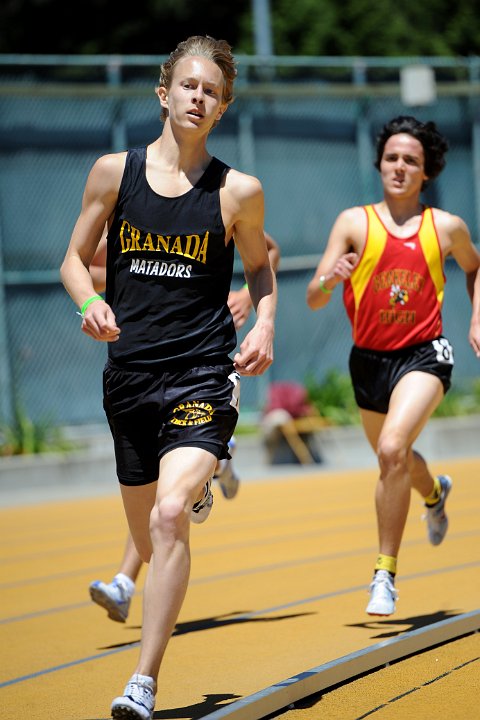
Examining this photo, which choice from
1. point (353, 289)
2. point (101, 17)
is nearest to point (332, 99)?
point (353, 289)

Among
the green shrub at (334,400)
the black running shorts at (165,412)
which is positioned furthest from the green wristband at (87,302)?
the green shrub at (334,400)

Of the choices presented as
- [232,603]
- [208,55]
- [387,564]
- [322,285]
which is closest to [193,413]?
[208,55]

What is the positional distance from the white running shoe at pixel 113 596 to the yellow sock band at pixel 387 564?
125 cm

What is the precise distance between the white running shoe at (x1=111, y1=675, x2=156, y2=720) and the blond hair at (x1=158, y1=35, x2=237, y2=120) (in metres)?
2.30

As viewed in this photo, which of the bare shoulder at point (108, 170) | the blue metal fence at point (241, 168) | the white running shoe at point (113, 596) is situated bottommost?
the white running shoe at point (113, 596)

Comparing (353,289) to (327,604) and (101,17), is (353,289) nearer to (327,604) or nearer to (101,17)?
(327,604)

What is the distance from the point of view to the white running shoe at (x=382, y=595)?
6.27m

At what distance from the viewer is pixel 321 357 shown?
18.7 meters

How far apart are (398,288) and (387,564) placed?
1.52 metres

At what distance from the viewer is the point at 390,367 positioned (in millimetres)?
7148

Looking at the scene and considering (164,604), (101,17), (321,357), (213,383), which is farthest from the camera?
(101,17)

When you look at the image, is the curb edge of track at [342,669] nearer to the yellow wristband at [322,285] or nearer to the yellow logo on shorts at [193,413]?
the yellow logo on shorts at [193,413]

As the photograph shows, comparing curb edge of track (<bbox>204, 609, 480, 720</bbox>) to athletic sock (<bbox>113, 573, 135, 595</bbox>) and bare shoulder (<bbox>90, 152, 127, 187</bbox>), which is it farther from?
bare shoulder (<bbox>90, 152, 127, 187</bbox>)

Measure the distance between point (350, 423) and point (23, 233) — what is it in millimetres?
4932
